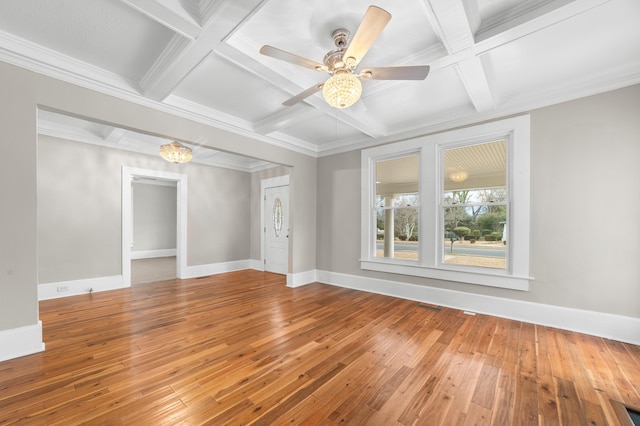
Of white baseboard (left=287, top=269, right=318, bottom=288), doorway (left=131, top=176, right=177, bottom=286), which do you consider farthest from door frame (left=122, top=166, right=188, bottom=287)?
doorway (left=131, top=176, right=177, bottom=286)

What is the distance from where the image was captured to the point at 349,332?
2.88 m

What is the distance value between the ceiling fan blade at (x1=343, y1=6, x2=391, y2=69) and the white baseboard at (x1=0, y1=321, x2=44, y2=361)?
3.66 meters

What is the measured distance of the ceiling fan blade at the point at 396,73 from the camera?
74.1 inches

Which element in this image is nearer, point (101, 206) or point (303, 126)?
point (303, 126)

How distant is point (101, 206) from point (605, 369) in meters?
7.02

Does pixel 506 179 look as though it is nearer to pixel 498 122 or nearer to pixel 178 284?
pixel 498 122

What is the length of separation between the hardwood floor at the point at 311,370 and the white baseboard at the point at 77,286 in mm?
920

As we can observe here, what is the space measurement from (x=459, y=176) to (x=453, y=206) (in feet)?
1.51

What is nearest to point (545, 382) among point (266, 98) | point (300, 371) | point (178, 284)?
point (300, 371)

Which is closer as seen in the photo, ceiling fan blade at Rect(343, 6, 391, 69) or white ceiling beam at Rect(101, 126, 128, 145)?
ceiling fan blade at Rect(343, 6, 391, 69)

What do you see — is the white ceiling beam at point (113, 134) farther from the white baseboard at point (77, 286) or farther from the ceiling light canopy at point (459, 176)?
the ceiling light canopy at point (459, 176)

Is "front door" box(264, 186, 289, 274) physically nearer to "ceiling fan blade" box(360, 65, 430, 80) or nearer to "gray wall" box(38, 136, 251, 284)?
"gray wall" box(38, 136, 251, 284)

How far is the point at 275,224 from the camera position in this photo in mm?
6398

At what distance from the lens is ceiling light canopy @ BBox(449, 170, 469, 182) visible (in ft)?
12.4
